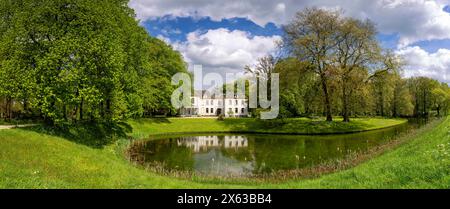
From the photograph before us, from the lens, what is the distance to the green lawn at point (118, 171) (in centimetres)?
1044

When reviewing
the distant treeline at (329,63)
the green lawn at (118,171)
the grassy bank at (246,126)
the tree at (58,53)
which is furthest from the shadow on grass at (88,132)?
the distant treeline at (329,63)

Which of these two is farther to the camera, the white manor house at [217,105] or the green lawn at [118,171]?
the white manor house at [217,105]

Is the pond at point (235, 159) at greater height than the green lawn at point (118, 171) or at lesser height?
lesser

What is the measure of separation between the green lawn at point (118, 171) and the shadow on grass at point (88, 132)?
3488mm

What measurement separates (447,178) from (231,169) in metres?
13.6

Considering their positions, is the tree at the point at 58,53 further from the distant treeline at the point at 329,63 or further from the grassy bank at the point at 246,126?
the distant treeline at the point at 329,63

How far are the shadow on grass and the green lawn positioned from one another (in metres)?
3.49

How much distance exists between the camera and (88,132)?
28.3 m

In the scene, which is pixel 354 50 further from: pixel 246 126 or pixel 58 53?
pixel 58 53

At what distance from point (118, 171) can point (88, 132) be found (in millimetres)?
14816

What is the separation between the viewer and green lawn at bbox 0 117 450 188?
1044cm
